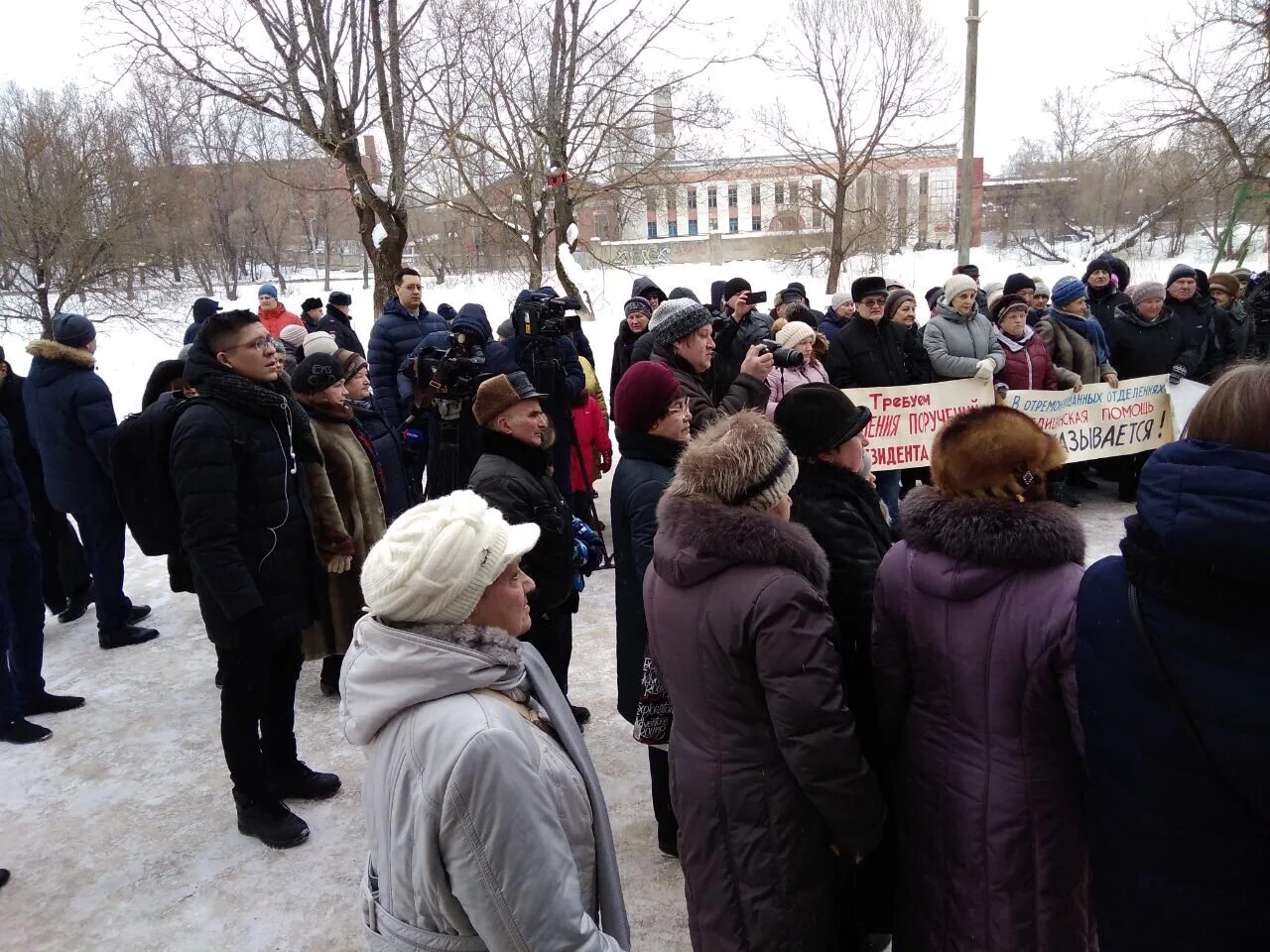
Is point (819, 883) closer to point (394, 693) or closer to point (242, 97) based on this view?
point (394, 693)

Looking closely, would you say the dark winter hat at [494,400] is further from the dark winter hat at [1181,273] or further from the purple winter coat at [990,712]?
the dark winter hat at [1181,273]

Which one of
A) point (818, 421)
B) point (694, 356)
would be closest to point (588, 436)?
point (694, 356)

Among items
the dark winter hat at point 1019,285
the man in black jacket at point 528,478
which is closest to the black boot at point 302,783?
the man in black jacket at point 528,478

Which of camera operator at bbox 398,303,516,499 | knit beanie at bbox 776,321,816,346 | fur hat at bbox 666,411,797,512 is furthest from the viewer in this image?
knit beanie at bbox 776,321,816,346

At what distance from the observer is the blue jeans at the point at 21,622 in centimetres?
415

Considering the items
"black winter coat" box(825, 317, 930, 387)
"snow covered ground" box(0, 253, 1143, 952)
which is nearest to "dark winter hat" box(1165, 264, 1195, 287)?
"black winter coat" box(825, 317, 930, 387)

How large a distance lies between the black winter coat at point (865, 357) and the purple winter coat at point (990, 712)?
15.9 feet

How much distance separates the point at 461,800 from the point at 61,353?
4.87m

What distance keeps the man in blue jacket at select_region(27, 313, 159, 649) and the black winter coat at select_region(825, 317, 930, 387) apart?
5102 millimetres

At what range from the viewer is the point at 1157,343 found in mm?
7438

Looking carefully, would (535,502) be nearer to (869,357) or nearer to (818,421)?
(818,421)

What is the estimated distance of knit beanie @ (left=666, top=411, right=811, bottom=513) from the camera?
208cm

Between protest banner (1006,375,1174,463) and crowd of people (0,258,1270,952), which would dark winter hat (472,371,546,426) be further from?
protest banner (1006,375,1174,463)

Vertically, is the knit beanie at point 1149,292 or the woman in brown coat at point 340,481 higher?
the knit beanie at point 1149,292
